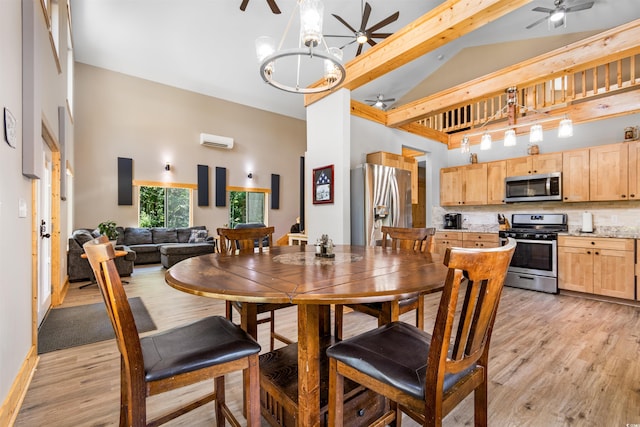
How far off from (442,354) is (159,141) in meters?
7.89

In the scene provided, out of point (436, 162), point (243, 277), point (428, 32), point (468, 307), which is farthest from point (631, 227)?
point (243, 277)

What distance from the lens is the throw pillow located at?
6.97 meters

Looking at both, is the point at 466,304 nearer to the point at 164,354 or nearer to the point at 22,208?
the point at 164,354

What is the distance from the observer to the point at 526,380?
6.38 feet

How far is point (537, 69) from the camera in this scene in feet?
11.0

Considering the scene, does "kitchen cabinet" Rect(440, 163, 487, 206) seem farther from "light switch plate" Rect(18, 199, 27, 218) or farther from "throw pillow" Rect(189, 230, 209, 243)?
"light switch plate" Rect(18, 199, 27, 218)

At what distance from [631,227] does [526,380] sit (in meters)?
3.63

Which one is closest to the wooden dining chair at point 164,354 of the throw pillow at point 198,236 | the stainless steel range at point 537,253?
the stainless steel range at point 537,253

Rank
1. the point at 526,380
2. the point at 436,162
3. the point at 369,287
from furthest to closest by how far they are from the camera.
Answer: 1. the point at 436,162
2. the point at 526,380
3. the point at 369,287

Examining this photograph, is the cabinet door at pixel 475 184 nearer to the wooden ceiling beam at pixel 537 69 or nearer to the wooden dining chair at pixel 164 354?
the wooden ceiling beam at pixel 537 69

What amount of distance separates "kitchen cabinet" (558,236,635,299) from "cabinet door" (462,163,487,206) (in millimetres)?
1418

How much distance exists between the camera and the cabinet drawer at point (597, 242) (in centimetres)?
360

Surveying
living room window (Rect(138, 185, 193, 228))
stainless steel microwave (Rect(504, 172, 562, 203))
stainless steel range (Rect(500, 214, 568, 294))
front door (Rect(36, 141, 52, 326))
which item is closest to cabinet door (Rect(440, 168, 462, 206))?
stainless steel microwave (Rect(504, 172, 562, 203))

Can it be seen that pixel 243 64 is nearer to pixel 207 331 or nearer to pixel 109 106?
pixel 109 106
